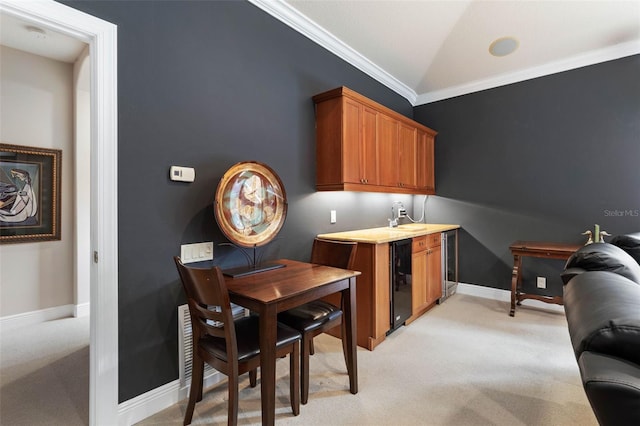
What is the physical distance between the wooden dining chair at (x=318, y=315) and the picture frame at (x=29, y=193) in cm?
307

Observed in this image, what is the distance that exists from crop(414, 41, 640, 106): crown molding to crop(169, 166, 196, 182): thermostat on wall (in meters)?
3.93

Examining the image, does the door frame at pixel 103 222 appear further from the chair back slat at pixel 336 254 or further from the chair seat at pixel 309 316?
the chair back slat at pixel 336 254

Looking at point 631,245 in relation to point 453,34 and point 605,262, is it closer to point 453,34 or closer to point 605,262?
point 605,262

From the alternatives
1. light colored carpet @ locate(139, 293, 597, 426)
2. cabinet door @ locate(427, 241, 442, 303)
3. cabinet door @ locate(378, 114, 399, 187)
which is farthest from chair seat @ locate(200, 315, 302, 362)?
cabinet door @ locate(427, 241, 442, 303)

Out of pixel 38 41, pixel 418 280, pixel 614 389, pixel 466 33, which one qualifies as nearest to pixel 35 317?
pixel 38 41

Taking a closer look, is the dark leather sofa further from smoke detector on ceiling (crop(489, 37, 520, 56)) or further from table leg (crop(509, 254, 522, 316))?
smoke detector on ceiling (crop(489, 37, 520, 56))

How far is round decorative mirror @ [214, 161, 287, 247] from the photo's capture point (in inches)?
81.0

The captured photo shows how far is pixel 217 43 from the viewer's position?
227cm

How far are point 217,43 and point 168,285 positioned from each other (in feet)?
5.75

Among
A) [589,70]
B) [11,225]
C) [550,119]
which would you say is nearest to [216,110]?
[11,225]

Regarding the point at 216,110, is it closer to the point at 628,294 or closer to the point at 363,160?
the point at 363,160

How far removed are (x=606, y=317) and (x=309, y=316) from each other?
5.05 ft

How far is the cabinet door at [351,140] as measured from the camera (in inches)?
115

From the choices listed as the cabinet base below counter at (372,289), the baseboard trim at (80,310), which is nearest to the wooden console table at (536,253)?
the cabinet base below counter at (372,289)
